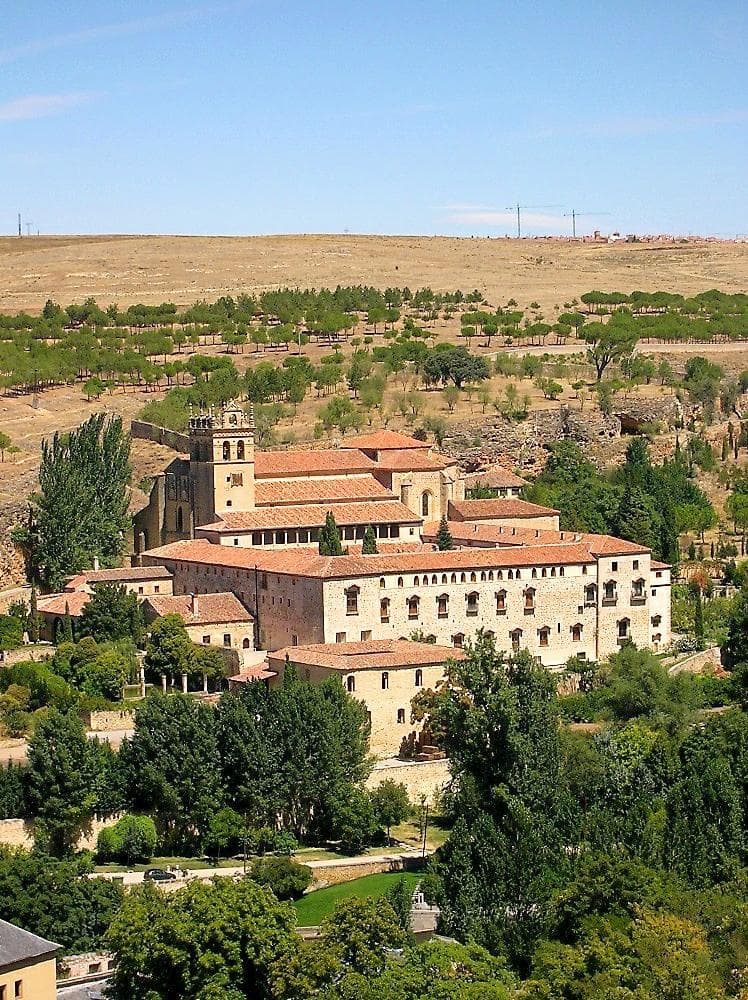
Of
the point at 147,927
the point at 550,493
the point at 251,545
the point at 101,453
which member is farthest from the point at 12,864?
the point at 550,493

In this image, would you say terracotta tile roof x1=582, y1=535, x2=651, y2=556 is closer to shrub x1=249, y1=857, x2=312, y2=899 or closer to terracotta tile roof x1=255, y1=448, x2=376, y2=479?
terracotta tile roof x1=255, y1=448, x2=376, y2=479

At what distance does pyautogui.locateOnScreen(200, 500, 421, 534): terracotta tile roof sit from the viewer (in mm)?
67938

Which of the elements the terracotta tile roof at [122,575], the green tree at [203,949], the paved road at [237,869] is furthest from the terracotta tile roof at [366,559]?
the green tree at [203,949]

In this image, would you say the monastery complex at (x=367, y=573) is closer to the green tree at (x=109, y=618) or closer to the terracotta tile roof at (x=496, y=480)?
the green tree at (x=109, y=618)

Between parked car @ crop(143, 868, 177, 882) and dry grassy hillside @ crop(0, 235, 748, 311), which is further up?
dry grassy hillside @ crop(0, 235, 748, 311)

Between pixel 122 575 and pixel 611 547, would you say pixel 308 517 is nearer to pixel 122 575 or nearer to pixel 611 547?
pixel 122 575

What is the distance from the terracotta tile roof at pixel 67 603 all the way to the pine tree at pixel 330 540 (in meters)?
6.92

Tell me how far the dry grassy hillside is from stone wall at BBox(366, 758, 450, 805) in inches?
2982

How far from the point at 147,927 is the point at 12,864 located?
21.7 ft

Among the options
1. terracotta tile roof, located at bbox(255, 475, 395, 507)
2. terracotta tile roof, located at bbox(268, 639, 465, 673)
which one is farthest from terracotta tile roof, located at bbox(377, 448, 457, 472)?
terracotta tile roof, located at bbox(268, 639, 465, 673)

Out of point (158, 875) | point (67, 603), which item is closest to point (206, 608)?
point (67, 603)

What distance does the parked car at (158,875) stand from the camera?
1971 inches

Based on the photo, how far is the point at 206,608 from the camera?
63312 mm

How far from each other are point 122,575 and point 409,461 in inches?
426
